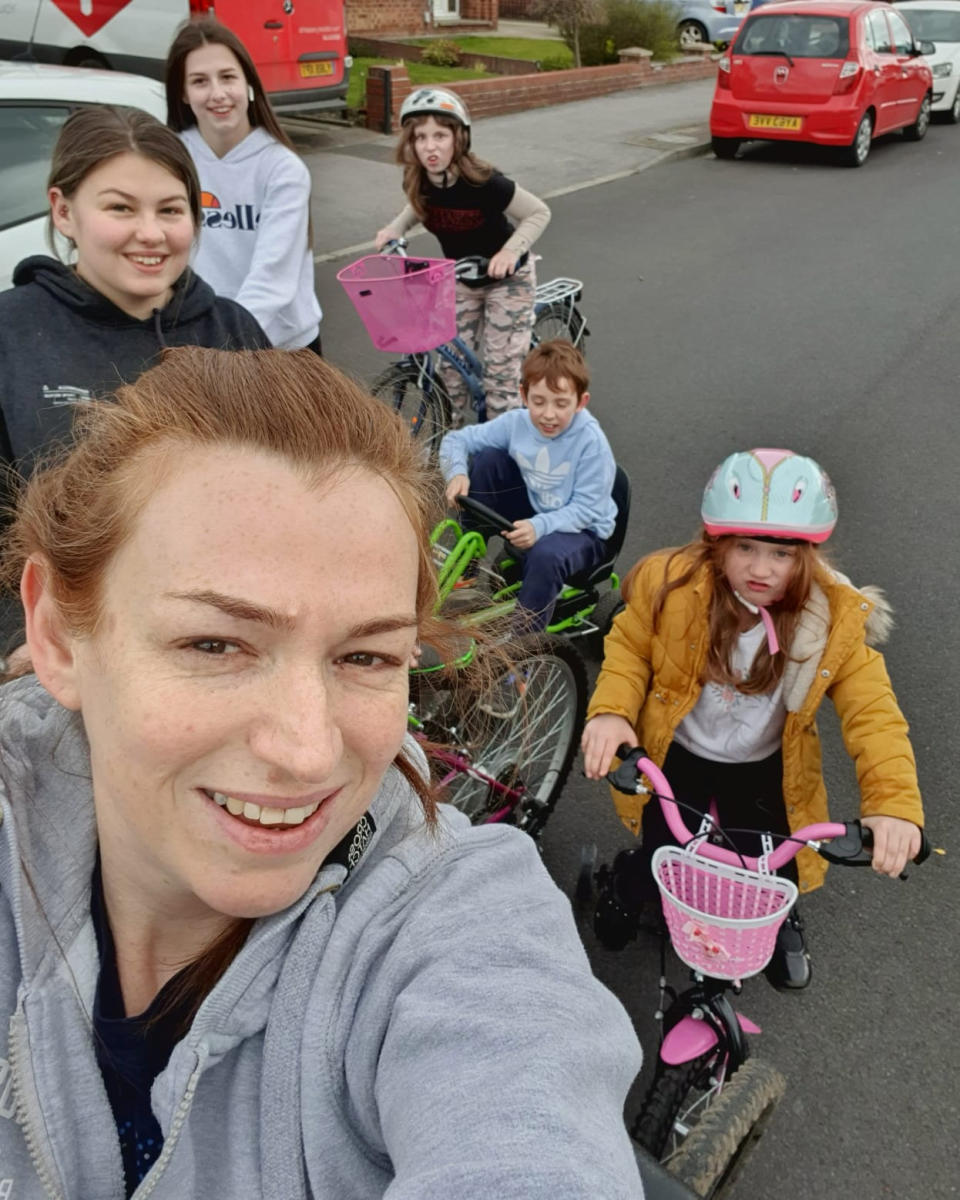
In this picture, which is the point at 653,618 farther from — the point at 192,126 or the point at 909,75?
the point at 909,75

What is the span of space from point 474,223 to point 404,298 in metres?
1.09

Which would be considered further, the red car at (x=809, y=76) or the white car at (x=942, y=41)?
the white car at (x=942, y=41)

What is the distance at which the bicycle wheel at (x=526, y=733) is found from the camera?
2921mm

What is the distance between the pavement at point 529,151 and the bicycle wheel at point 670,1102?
8512mm

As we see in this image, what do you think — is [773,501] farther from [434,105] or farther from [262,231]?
[434,105]

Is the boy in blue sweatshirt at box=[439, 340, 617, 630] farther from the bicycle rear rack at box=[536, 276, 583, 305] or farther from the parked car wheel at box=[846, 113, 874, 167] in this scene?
the parked car wheel at box=[846, 113, 874, 167]

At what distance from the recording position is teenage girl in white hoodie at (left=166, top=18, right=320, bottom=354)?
3.73 meters

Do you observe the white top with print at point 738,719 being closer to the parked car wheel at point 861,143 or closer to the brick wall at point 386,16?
the parked car wheel at point 861,143

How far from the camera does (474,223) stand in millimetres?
5629

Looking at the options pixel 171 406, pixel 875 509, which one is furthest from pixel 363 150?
pixel 171 406

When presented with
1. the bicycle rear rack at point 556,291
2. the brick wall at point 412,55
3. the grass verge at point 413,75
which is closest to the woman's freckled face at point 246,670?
the bicycle rear rack at point 556,291

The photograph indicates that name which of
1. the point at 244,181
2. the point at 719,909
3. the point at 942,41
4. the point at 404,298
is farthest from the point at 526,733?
the point at 942,41

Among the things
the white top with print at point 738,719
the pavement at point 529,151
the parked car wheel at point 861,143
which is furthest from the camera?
the parked car wheel at point 861,143

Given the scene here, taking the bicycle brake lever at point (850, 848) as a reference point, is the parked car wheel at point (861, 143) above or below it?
above
